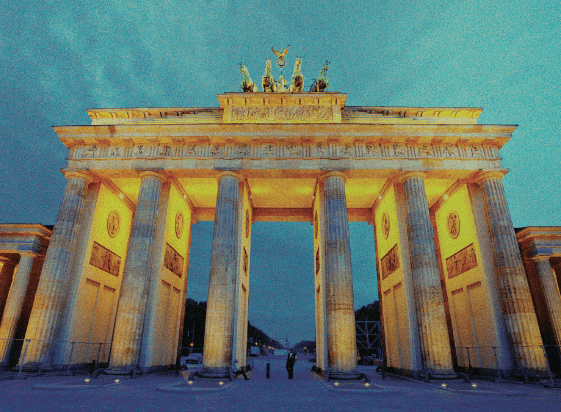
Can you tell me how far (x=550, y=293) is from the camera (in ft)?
58.3

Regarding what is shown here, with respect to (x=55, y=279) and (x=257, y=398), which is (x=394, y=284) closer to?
(x=257, y=398)

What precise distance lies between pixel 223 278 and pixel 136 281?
14.1 ft

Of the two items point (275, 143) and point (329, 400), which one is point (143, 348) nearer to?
point (329, 400)

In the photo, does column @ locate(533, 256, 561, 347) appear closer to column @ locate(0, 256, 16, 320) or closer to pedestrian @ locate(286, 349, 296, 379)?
pedestrian @ locate(286, 349, 296, 379)

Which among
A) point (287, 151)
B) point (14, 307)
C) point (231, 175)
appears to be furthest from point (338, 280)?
point (14, 307)

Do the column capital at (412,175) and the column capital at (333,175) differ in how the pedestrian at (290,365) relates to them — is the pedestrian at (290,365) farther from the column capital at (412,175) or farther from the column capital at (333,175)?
the column capital at (412,175)

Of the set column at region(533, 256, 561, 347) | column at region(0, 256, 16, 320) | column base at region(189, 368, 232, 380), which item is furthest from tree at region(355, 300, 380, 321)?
column at region(0, 256, 16, 320)

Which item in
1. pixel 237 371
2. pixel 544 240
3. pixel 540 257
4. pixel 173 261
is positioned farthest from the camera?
pixel 173 261

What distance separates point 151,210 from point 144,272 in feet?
10.9

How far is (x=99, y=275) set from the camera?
19.0m

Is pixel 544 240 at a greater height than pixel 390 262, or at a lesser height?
greater

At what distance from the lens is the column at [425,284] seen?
14789 mm

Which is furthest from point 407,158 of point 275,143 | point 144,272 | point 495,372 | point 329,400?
point 144,272

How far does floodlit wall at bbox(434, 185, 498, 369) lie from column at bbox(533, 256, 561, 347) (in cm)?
322
